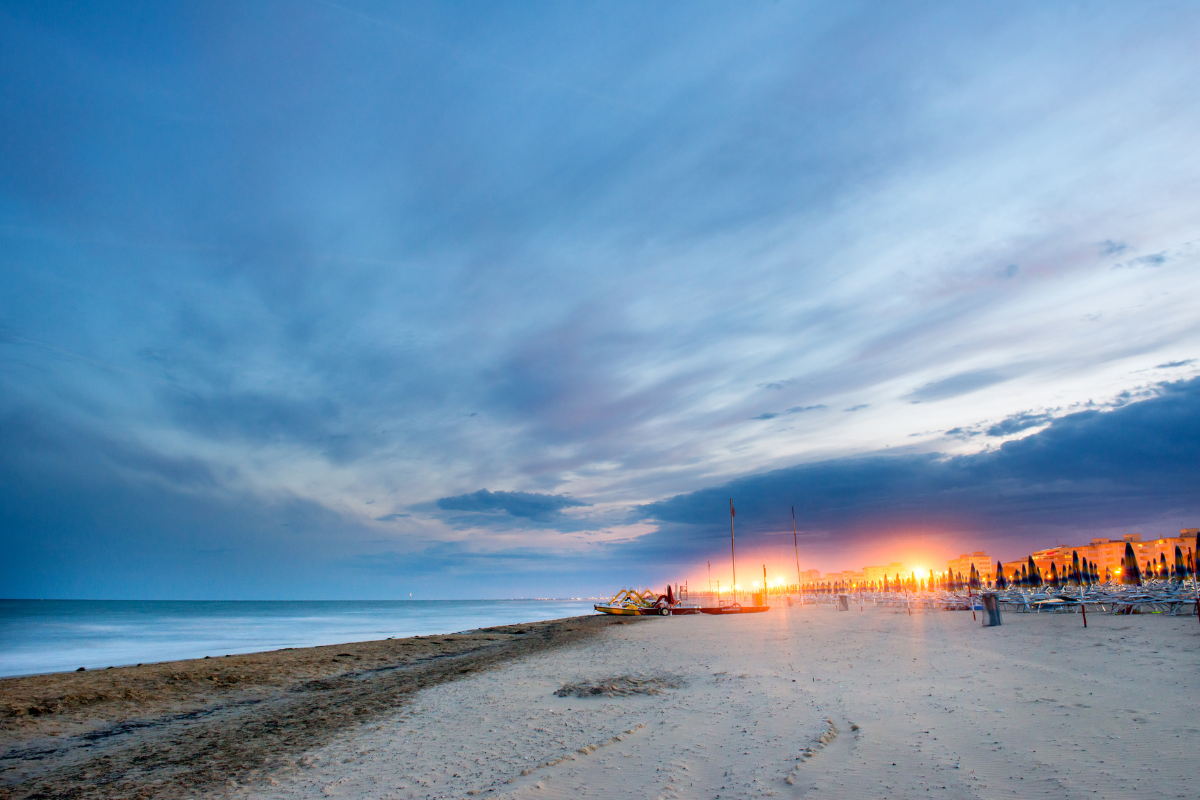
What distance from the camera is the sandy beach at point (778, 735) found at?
6363mm

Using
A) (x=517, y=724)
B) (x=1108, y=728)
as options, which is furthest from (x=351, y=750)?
(x=1108, y=728)

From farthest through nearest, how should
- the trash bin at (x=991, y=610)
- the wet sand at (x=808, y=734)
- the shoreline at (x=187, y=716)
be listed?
the trash bin at (x=991, y=610), the shoreline at (x=187, y=716), the wet sand at (x=808, y=734)

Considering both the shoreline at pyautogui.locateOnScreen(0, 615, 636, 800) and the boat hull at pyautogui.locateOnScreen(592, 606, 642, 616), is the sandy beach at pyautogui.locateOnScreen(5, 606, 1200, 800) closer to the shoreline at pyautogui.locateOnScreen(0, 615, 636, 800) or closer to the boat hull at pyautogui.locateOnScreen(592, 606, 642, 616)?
the shoreline at pyautogui.locateOnScreen(0, 615, 636, 800)

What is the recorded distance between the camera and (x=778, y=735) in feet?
27.0

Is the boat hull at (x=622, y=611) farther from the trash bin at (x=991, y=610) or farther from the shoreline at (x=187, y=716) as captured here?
the trash bin at (x=991, y=610)

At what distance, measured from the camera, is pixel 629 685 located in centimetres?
1277

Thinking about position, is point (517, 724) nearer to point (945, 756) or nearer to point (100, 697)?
point (945, 756)

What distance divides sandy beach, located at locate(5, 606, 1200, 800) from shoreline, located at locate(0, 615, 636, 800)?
20 centimetres

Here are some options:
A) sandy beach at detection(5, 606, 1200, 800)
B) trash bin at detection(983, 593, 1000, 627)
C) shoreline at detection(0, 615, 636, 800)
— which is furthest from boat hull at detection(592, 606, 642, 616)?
sandy beach at detection(5, 606, 1200, 800)

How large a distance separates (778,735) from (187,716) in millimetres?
12959

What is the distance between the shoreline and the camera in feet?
27.8

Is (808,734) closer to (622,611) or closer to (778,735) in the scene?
(778,735)

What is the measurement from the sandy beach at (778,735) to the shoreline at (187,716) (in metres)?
0.20

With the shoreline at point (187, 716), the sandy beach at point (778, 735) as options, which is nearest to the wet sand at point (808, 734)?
the sandy beach at point (778, 735)
